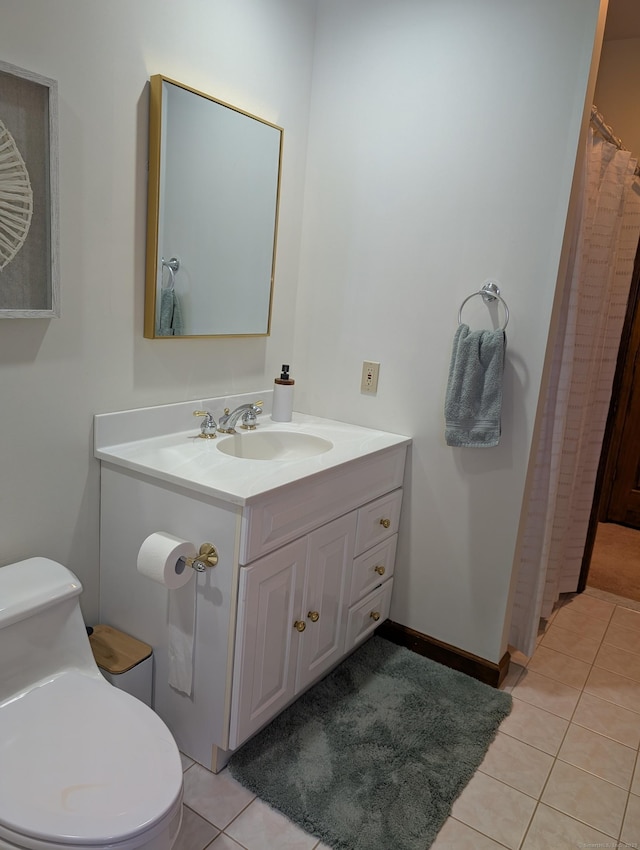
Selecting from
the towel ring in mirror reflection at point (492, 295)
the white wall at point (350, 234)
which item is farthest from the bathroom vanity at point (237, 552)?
the towel ring in mirror reflection at point (492, 295)

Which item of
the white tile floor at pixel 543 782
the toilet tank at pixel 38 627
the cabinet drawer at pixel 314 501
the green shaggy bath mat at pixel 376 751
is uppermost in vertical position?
the cabinet drawer at pixel 314 501

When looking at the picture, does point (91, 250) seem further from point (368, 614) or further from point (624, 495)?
point (624, 495)

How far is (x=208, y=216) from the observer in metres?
1.95

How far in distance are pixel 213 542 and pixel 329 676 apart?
0.85 m

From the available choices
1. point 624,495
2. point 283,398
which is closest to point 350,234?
point 283,398

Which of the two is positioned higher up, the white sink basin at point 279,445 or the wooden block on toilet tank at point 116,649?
the white sink basin at point 279,445

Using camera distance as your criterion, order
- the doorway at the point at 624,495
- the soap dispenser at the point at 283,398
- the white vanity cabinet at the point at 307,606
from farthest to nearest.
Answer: the doorway at the point at 624,495 < the soap dispenser at the point at 283,398 < the white vanity cabinet at the point at 307,606

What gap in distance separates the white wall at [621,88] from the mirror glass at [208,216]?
1.86 meters

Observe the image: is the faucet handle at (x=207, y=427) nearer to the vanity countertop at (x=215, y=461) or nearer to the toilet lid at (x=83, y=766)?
the vanity countertop at (x=215, y=461)

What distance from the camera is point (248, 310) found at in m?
2.19

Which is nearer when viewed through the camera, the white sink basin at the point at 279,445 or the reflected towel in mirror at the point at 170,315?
the reflected towel in mirror at the point at 170,315

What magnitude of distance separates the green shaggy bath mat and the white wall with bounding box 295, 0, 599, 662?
0.74ft

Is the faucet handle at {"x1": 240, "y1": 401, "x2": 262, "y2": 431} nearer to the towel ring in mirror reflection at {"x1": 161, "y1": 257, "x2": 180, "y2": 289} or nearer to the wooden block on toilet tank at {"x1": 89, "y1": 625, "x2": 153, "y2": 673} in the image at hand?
the towel ring in mirror reflection at {"x1": 161, "y1": 257, "x2": 180, "y2": 289}

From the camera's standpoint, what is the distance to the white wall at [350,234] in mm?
1625
